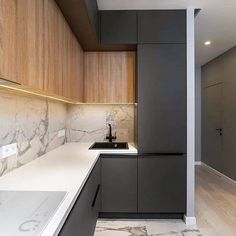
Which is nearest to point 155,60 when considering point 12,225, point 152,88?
point 152,88

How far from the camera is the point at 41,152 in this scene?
7.30ft

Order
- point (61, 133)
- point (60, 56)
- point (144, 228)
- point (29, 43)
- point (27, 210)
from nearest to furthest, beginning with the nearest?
point (27, 210)
point (29, 43)
point (60, 56)
point (144, 228)
point (61, 133)

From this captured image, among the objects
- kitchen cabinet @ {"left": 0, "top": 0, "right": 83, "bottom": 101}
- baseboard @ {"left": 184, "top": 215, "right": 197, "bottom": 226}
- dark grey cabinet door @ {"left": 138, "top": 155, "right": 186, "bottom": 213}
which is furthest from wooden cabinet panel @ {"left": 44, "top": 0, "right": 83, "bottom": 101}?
baseboard @ {"left": 184, "top": 215, "right": 197, "bottom": 226}

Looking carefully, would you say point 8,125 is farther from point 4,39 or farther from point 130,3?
point 130,3

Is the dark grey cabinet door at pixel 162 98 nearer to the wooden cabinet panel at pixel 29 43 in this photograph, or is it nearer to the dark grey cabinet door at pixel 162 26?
the dark grey cabinet door at pixel 162 26

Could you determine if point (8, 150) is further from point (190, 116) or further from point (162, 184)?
point (190, 116)

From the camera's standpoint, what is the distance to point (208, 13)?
2766 millimetres

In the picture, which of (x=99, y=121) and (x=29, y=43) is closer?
(x=29, y=43)

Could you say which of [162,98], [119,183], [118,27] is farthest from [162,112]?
[118,27]

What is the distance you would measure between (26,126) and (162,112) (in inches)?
60.6

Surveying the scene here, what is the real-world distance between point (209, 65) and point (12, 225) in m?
5.47

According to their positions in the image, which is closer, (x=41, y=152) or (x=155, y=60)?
(x=41, y=152)

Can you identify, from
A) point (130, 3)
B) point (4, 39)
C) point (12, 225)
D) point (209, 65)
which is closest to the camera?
point (12, 225)

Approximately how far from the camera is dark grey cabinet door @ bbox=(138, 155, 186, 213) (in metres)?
2.65
